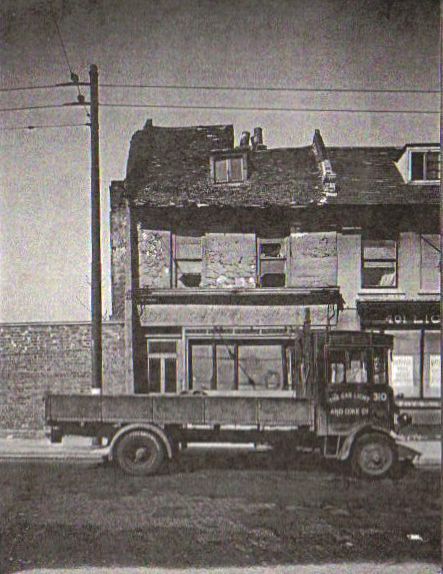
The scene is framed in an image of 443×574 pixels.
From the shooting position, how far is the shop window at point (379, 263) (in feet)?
13.0

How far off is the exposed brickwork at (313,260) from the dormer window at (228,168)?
0.53 m

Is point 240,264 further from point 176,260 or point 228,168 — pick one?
point 228,168

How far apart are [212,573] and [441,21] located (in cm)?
345

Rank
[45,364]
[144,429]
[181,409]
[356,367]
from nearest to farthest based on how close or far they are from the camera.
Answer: [45,364]
[356,367]
[181,409]
[144,429]

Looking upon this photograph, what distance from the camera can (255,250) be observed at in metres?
4.02

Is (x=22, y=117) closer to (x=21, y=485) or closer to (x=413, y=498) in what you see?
(x=21, y=485)

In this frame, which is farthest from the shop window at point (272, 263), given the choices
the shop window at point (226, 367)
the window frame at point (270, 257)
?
the shop window at point (226, 367)

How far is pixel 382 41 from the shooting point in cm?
395

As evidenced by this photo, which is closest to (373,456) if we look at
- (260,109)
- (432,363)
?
(432,363)

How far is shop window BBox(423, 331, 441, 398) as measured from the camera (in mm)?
3797

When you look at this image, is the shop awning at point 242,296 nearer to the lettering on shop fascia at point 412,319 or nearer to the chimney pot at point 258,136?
the lettering on shop fascia at point 412,319

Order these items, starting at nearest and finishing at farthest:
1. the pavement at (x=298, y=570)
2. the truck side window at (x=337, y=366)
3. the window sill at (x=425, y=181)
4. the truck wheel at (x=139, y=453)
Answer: the pavement at (x=298, y=570) → the window sill at (x=425, y=181) → the truck side window at (x=337, y=366) → the truck wheel at (x=139, y=453)

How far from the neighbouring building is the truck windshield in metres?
0.21

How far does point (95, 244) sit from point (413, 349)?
2.08 meters
